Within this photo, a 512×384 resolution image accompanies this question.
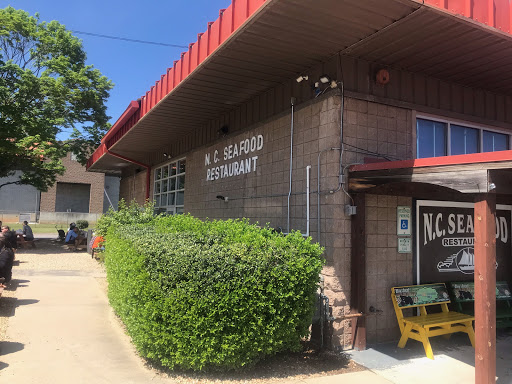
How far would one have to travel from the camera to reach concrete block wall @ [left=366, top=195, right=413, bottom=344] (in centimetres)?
559

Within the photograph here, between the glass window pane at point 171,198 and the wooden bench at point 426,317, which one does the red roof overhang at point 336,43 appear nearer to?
the wooden bench at point 426,317

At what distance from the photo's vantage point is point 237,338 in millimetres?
4125

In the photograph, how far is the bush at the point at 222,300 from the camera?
409 cm

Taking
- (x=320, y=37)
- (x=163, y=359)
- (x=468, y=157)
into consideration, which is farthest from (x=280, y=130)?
(x=163, y=359)

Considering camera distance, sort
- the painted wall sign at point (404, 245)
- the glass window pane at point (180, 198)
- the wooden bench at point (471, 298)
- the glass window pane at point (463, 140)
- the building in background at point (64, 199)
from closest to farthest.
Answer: the painted wall sign at point (404, 245), the wooden bench at point (471, 298), the glass window pane at point (463, 140), the glass window pane at point (180, 198), the building in background at point (64, 199)

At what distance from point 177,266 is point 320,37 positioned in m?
3.22

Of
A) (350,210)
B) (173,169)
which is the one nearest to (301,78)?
(350,210)

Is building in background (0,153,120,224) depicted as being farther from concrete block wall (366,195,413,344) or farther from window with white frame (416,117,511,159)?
concrete block wall (366,195,413,344)

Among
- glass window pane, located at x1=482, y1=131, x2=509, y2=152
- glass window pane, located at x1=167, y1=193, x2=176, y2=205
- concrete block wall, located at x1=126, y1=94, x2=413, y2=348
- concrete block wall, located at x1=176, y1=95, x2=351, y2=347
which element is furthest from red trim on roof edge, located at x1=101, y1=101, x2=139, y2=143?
glass window pane, located at x1=482, y1=131, x2=509, y2=152

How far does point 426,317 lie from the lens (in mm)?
5543

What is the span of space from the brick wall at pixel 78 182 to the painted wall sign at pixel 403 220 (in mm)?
39184

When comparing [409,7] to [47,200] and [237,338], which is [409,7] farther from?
[47,200]

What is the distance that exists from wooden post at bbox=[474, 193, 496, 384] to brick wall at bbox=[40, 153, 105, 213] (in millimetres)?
40947

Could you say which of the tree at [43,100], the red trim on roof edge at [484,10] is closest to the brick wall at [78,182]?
the tree at [43,100]
